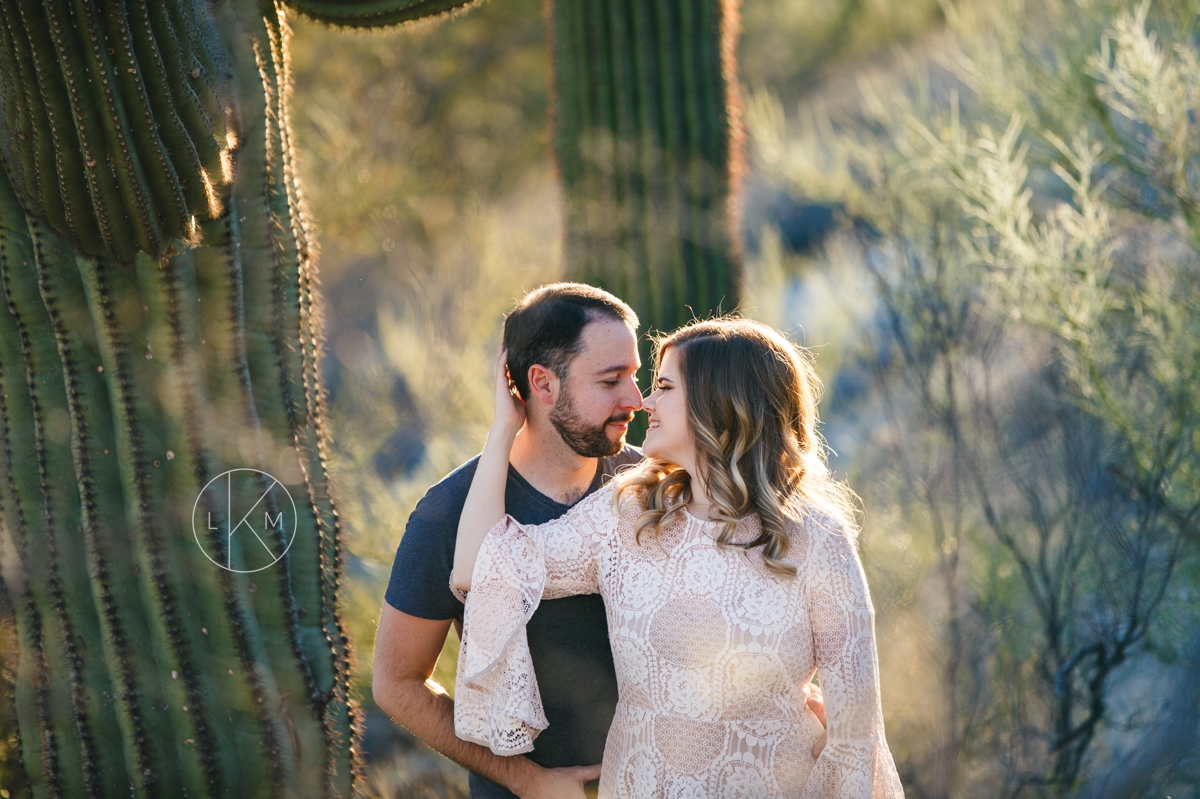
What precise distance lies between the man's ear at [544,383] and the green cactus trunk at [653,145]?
1.95m

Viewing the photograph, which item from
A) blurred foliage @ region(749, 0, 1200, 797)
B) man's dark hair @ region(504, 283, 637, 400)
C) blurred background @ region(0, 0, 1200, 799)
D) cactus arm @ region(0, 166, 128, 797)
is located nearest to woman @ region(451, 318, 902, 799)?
man's dark hair @ region(504, 283, 637, 400)

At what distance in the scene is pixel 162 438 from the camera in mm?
2275

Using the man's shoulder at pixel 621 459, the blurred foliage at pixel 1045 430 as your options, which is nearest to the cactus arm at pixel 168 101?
the man's shoulder at pixel 621 459

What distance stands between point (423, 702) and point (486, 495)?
1.72ft

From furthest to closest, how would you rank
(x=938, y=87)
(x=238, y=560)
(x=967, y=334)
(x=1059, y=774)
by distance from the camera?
(x=938, y=87)
(x=967, y=334)
(x=1059, y=774)
(x=238, y=560)

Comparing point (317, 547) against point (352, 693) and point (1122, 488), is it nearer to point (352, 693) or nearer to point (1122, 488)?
point (352, 693)

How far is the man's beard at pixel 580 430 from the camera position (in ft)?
7.95

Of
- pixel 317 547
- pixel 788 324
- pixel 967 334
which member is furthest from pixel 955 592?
pixel 317 547

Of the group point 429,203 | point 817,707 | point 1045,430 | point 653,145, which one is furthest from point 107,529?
point 429,203

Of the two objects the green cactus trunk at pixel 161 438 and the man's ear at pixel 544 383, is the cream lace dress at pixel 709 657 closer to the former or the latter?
the man's ear at pixel 544 383

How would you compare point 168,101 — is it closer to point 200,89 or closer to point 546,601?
point 200,89

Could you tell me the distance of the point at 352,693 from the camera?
261 cm

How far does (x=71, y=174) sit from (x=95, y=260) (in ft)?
0.63

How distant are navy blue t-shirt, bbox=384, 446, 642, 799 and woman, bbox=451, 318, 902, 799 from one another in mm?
113
